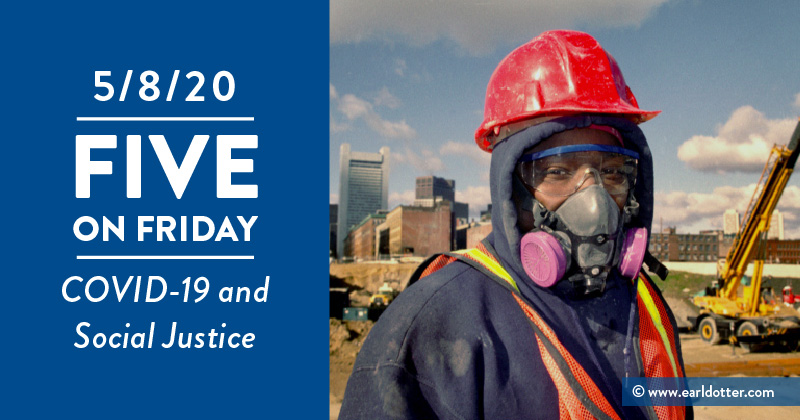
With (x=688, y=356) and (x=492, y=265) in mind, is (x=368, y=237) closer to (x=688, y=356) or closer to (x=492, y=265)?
(x=688, y=356)

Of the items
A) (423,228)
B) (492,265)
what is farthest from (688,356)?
(423,228)

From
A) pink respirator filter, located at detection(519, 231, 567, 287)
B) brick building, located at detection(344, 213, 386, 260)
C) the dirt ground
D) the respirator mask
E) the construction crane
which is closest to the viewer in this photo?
pink respirator filter, located at detection(519, 231, 567, 287)

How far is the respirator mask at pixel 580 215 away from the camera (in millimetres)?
2064

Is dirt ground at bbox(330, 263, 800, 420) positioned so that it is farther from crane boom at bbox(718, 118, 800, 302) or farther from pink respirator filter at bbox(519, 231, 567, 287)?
pink respirator filter at bbox(519, 231, 567, 287)

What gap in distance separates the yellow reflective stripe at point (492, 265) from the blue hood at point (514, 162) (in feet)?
0.22

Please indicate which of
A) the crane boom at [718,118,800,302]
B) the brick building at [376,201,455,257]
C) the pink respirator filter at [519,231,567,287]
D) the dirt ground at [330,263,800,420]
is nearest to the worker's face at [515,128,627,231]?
the pink respirator filter at [519,231,567,287]

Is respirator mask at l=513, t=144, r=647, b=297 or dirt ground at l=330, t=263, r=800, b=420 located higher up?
respirator mask at l=513, t=144, r=647, b=297

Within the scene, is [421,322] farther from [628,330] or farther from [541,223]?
[628,330]

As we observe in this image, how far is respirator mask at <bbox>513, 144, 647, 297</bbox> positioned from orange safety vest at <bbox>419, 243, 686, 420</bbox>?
196 mm

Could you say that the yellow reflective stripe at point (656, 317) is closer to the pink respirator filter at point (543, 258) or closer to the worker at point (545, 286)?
the worker at point (545, 286)

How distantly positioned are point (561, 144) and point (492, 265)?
1.96 ft

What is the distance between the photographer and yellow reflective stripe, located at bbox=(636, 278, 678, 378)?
2.19m

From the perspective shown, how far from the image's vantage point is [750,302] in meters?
18.5
